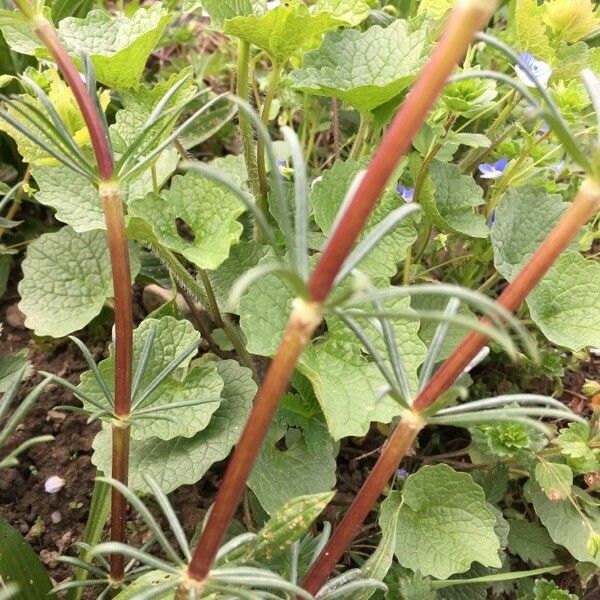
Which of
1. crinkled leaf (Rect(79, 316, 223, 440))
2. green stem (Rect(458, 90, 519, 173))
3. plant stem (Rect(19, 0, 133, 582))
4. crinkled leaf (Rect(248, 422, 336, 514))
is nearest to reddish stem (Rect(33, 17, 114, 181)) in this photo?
plant stem (Rect(19, 0, 133, 582))

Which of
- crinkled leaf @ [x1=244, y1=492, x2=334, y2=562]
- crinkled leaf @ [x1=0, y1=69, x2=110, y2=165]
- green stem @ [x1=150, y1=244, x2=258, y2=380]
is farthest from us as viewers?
green stem @ [x1=150, y1=244, x2=258, y2=380]

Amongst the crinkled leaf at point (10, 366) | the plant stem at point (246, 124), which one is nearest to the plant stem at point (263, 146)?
the plant stem at point (246, 124)

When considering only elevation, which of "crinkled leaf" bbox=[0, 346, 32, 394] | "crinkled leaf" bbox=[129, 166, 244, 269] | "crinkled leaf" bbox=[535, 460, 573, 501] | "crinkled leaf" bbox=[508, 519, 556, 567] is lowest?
"crinkled leaf" bbox=[508, 519, 556, 567]

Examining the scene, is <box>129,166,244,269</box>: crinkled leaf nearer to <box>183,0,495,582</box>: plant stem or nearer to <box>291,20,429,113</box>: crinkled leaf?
<box>291,20,429,113</box>: crinkled leaf

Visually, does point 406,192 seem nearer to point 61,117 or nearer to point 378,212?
point 378,212

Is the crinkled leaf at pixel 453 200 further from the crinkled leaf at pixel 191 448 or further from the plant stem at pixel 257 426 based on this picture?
the plant stem at pixel 257 426

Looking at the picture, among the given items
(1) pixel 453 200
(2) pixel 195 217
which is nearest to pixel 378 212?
(1) pixel 453 200
